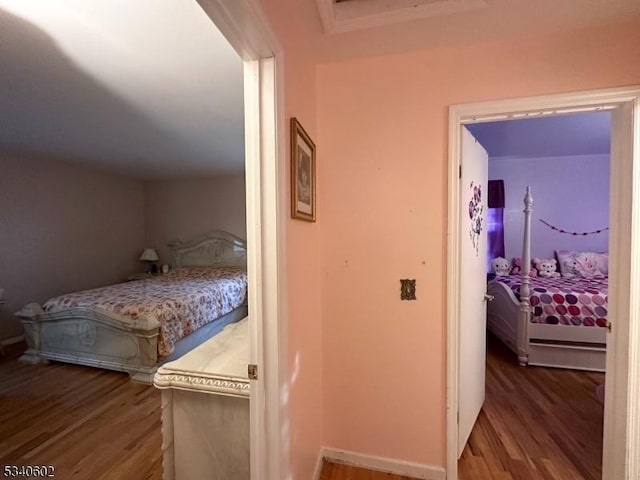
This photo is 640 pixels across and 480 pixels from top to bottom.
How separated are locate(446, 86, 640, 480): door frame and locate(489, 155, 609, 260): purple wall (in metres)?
3.53

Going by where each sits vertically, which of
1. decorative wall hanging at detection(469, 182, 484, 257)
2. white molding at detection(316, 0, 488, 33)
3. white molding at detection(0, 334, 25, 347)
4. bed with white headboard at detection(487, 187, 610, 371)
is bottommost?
white molding at detection(0, 334, 25, 347)

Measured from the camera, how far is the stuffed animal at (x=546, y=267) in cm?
400

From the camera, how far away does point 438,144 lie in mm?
1543

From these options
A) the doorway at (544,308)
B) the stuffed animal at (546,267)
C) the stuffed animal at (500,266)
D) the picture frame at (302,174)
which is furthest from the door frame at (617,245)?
the stuffed animal at (500,266)

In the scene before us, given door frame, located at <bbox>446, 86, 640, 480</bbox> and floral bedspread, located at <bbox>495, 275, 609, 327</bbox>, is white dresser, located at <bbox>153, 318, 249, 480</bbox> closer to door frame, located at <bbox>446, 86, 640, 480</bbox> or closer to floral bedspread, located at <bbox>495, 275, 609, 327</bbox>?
door frame, located at <bbox>446, 86, 640, 480</bbox>

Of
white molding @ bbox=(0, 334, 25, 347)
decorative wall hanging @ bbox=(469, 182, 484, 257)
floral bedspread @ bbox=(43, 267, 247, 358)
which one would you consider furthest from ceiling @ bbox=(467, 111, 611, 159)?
white molding @ bbox=(0, 334, 25, 347)

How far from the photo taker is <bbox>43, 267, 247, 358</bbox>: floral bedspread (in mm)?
2752

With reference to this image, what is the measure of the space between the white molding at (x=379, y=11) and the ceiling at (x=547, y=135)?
5.64ft

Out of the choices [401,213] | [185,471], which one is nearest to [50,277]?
[185,471]

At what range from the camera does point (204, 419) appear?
1232 millimetres

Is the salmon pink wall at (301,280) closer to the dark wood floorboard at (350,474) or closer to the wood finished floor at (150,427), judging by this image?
the dark wood floorboard at (350,474)

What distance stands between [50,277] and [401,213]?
4.92 meters

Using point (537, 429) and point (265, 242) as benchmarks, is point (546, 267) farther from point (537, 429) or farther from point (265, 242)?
point (265, 242)

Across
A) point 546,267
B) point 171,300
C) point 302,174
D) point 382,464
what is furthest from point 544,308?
point 171,300
